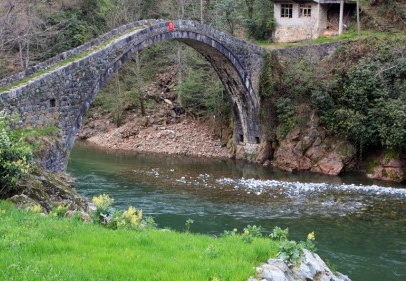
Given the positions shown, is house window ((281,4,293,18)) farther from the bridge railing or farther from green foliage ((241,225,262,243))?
green foliage ((241,225,262,243))

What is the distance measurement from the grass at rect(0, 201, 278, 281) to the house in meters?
33.0

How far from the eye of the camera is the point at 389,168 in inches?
1125

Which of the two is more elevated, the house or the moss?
the house

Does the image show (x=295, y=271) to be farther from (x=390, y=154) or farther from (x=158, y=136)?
(x=158, y=136)

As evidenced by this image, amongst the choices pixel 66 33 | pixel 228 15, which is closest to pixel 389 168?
pixel 228 15

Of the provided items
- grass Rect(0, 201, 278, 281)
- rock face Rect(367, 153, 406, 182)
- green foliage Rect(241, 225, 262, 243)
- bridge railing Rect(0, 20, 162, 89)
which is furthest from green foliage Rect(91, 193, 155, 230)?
rock face Rect(367, 153, 406, 182)

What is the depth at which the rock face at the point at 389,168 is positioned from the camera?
2812 cm

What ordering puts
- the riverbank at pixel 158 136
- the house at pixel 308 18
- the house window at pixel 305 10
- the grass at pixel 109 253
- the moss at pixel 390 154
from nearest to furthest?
the grass at pixel 109 253
the moss at pixel 390 154
the riverbank at pixel 158 136
the house at pixel 308 18
the house window at pixel 305 10

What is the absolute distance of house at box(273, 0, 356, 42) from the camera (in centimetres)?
3981

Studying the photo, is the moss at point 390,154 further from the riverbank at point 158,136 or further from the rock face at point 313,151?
the riverbank at point 158,136

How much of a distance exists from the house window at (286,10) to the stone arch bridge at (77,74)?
931 cm

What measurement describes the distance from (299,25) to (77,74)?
24.0 meters

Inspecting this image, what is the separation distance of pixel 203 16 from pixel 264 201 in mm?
27315

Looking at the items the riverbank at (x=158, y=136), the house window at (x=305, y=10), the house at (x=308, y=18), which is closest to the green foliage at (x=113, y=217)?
the riverbank at (x=158, y=136)
